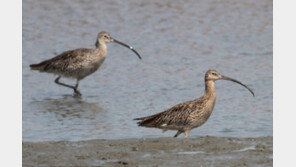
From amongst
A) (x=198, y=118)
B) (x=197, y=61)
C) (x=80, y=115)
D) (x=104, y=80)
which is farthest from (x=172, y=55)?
(x=198, y=118)

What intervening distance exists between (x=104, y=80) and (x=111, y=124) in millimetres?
3093

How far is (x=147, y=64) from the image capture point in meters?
12.7

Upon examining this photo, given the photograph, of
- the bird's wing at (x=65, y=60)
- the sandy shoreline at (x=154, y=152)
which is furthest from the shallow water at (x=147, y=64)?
the sandy shoreline at (x=154, y=152)

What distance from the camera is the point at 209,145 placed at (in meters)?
7.35

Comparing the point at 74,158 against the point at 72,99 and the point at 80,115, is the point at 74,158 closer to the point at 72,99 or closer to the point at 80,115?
the point at 80,115

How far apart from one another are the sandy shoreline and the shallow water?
87cm

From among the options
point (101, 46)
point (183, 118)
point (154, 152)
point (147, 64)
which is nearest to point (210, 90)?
point (183, 118)

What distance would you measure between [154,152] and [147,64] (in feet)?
18.8

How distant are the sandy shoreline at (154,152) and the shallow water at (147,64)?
869mm

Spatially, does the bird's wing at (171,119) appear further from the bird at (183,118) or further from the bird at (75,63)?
the bird at (75,63)

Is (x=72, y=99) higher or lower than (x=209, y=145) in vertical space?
lower

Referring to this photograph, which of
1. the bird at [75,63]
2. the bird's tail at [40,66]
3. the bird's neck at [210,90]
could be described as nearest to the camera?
the bird's neck at [210,90]

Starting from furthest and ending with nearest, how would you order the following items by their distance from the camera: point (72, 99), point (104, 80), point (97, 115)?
point (104, 80), point (72, 99), point (97, 115)

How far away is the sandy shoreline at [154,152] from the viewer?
21.7 feet
